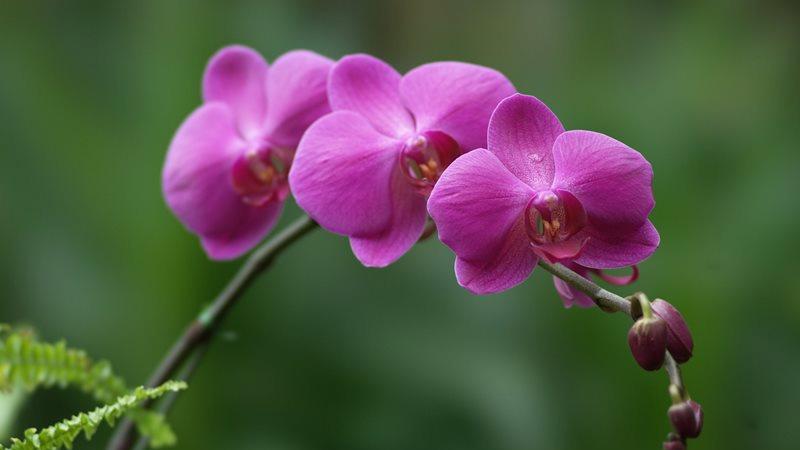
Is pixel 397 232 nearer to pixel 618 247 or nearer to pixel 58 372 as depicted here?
pixel 618 247

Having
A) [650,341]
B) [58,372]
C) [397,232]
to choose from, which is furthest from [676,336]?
[58,372]

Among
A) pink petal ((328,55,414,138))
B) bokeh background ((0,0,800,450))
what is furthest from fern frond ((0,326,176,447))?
bokeh background ((0,0,800,450))

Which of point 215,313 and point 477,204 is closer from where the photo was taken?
point 477,204

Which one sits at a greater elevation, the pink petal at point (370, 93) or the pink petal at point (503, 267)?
the pink petal at point (370, 93)

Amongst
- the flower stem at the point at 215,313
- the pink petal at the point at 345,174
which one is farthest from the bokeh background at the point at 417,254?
the pink petal at the point at 345,174

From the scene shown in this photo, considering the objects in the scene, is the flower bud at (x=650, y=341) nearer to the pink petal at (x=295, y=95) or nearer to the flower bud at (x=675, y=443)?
the flower bud at (x=675, y=443)

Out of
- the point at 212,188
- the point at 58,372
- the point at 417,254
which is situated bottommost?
the point at 417,254
